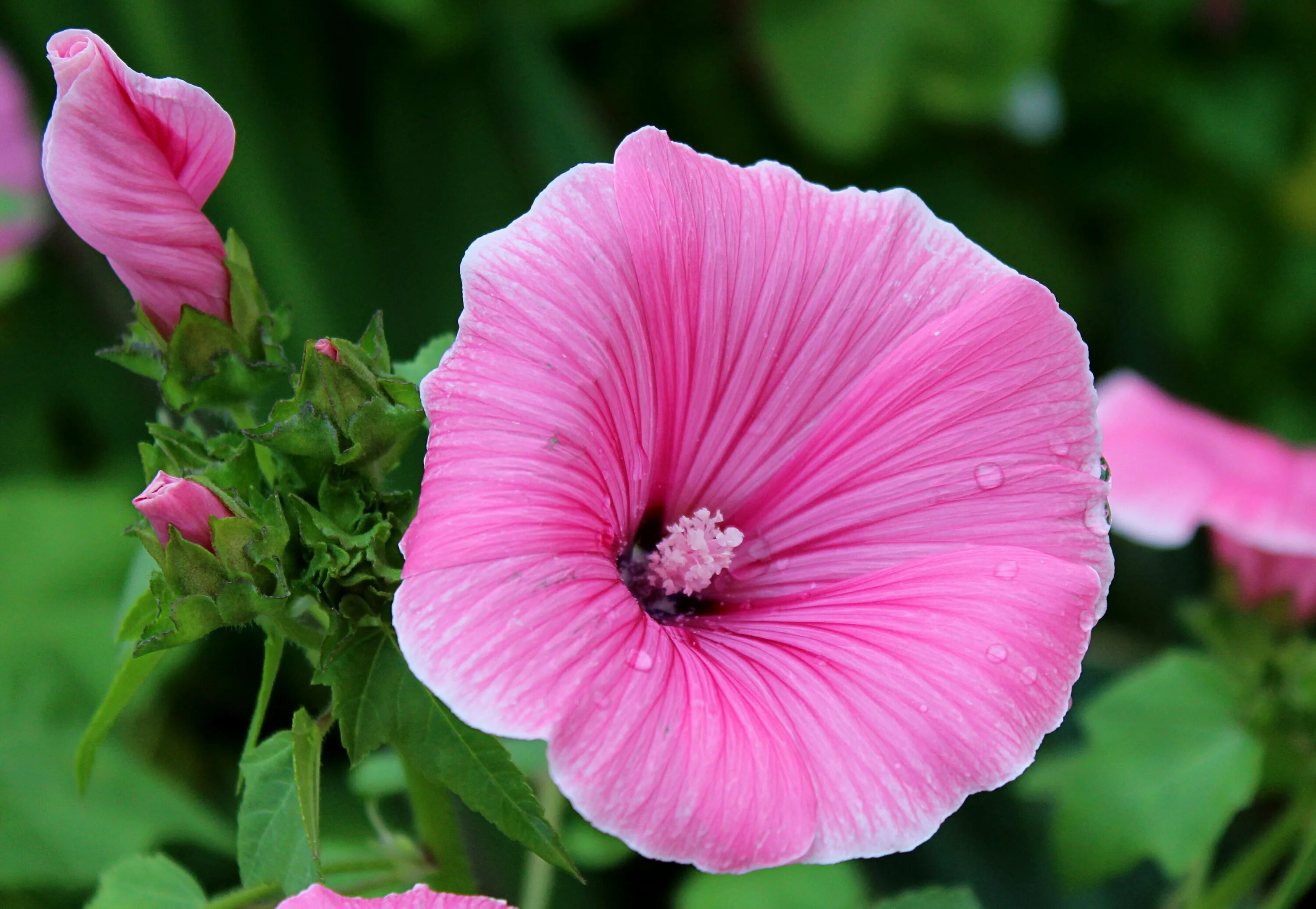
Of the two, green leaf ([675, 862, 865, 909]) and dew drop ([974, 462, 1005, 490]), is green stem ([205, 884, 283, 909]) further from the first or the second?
green leaf ([675, 862, 865, 909])

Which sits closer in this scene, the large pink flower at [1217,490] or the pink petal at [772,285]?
the pink petal at [772,285]

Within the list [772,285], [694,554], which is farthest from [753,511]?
[772,285]

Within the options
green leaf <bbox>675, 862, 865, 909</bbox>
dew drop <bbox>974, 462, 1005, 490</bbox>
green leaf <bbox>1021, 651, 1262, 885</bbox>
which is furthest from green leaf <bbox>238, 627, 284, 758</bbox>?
green leaf <bbox>1021, 651, 1262, 885</bbox>

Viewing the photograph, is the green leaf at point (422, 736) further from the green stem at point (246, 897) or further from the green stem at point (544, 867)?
the green stem at point (544, 867)

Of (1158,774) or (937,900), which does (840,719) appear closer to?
(937,900)

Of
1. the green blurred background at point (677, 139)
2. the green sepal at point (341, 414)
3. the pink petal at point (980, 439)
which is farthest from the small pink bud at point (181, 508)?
the green blurred background at point (677, 139)

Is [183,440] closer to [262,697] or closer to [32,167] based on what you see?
[262,697]
